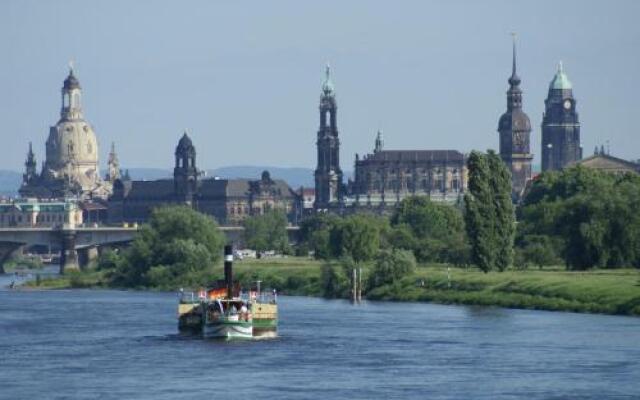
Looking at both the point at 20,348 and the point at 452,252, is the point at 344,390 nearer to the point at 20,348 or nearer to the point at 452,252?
the point at 20,348

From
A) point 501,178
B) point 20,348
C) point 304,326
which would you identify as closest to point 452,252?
point 501,178

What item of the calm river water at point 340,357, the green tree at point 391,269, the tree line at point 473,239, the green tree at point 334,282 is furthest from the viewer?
the green tree at point 334,282

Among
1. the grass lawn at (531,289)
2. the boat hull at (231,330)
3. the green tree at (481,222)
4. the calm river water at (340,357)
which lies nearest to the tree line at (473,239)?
the green tree at (481,222)

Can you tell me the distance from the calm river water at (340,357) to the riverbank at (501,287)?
2.21 metres

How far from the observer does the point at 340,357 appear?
103 meters

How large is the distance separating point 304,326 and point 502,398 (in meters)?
34.1

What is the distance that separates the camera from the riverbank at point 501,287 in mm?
126812

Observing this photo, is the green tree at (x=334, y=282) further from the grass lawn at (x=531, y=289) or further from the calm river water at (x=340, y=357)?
the calm river water at (x=340, y=357)

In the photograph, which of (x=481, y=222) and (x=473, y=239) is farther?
(x=473, y=239)

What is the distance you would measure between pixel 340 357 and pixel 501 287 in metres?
37.3

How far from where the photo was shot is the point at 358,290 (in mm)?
151375

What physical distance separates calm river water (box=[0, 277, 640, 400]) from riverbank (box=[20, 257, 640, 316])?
2211 millimetres

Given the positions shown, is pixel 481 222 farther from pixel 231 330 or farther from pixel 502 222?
pixel 231 330

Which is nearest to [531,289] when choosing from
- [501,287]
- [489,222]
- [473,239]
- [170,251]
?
[501,287]
